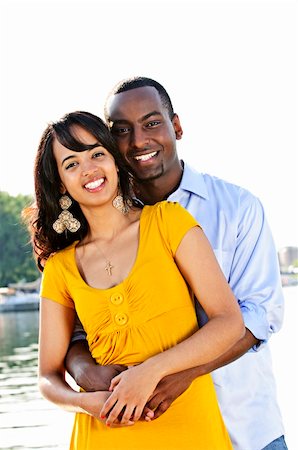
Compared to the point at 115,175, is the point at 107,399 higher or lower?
lower

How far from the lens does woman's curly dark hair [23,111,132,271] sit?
2.83 metres

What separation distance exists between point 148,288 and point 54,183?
0.50 metres

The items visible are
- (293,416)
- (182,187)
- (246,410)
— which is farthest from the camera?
(293,416)

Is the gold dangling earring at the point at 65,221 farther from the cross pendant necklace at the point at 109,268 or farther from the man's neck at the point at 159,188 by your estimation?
the man's neck at the point at 159,188

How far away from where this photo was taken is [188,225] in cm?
269

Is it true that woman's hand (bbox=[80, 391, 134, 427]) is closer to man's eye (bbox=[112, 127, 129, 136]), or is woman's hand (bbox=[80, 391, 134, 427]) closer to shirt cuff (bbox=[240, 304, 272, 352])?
shirt cuff (bbox=[240, 304, 272, 352])

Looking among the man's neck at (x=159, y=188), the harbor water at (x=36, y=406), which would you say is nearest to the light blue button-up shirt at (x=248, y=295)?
the man's neck at (x=159, y=188)

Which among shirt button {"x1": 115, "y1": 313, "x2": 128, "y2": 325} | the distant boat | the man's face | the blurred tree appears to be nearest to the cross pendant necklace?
shirt button {"x1": 115, "y1": 313, "x2": 128, "y2": 325}

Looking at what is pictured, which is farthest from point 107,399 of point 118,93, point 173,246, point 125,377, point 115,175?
point 118,93

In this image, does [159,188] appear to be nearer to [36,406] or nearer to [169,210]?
[169,210]

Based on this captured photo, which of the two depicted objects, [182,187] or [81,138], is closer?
[81,138]

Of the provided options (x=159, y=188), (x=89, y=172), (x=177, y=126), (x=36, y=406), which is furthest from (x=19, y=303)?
(x=89, y=172)

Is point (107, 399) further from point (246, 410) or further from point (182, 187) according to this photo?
point (182, 187)

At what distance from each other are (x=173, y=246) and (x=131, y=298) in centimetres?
18
